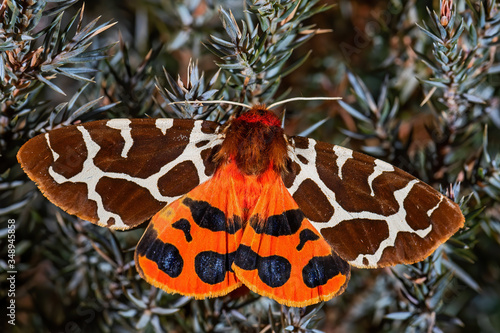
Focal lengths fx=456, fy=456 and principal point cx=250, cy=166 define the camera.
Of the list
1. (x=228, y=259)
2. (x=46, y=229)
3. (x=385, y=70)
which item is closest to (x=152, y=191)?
(x=228, y=259)

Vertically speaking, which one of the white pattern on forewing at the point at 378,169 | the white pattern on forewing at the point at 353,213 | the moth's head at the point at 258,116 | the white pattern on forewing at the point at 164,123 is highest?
the moth's head at the point at 258,116

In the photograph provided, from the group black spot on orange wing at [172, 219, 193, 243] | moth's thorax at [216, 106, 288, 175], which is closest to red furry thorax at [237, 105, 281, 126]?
moth's thorax at [216, 106, 288, 175]

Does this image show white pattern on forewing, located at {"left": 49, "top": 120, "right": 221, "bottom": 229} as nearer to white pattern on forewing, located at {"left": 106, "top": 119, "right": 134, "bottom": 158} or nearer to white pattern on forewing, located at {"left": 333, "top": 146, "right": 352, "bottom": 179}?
white pattern on forewing, located at {"left": 106, "top": 119, "right": 134, "bottom": 158}

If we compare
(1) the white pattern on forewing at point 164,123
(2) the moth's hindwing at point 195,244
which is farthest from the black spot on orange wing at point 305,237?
(1) the white pattern on forewing at point 164,123

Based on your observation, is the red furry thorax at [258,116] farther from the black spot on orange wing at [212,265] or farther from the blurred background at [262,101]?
the black spot on orange wing at [212,265]

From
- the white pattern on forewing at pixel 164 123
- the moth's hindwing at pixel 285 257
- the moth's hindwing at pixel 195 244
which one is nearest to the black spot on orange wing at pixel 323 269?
the moth's hindwing at pixel 285 257

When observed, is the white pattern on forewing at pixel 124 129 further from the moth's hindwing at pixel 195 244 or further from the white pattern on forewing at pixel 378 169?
the white pattern on forewing at pixel 378 169

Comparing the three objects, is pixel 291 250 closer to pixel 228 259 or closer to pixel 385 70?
pixel 228 259

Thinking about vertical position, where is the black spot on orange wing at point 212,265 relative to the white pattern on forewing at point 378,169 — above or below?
below

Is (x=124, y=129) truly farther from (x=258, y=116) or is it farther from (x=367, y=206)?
(x=367, y=206)
